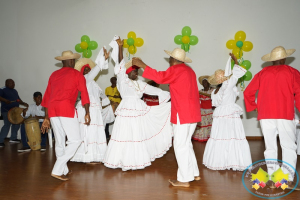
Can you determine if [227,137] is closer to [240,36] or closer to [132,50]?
[240,36]

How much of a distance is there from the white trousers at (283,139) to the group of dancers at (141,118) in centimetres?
40

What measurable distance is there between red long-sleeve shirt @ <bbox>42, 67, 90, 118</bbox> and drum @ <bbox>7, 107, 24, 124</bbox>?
3656mm

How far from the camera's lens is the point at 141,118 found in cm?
529

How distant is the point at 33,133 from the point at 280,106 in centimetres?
573

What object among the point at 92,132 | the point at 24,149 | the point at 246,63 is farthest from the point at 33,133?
the point at 246,63

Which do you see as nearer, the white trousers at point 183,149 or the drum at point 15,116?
the white trousers at point 183,149

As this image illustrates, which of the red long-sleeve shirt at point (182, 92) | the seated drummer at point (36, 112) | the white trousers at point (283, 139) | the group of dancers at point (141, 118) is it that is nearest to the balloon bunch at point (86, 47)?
the seated drummer at point (36, 112)

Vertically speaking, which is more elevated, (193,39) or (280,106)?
(193,39)

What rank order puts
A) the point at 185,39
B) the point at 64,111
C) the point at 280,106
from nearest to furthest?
the point at 280,106 → the point at 64,111 → the point at 185,39

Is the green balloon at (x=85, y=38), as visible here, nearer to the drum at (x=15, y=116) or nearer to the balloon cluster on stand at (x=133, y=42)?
the balloon cluster on stand at (x=133, y=42)

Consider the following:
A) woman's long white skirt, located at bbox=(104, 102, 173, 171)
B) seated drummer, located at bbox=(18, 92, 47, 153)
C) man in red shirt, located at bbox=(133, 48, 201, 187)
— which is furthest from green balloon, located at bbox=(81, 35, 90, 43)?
man in red shirt, located at bbox=(133, 48, 201, 187)

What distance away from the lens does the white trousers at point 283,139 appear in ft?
13.0

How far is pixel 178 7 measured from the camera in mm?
9273

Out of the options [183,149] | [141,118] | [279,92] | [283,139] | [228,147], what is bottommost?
[228,147]
